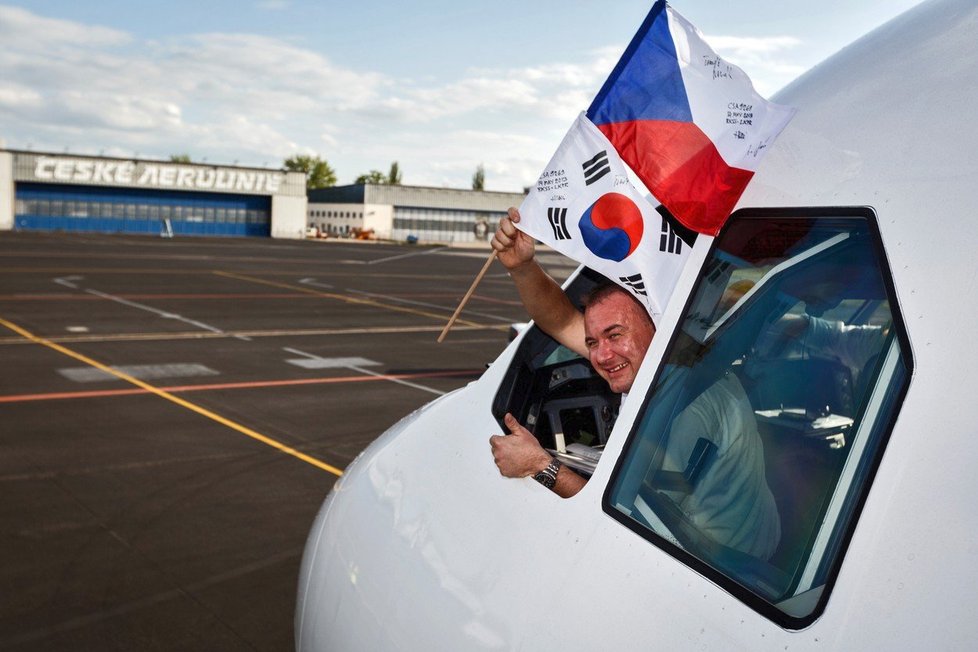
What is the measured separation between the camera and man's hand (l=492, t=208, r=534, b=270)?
3.14 m

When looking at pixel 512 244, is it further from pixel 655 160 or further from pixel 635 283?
pixel 655 160

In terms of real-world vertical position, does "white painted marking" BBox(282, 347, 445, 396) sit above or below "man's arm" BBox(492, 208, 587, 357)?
below

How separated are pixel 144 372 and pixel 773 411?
13.6 meters

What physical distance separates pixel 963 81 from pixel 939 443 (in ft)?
2.47

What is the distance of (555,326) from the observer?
3699mm

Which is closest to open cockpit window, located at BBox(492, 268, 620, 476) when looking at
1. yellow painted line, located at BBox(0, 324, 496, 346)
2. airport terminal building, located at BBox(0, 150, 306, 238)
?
yellow painted line, located at BBox(0, 324, 496, 346)

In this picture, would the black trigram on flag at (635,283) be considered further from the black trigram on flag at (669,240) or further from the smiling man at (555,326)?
the smiling man at (555,326)

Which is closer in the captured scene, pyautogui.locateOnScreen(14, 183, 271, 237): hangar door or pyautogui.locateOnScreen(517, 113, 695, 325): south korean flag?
pyautogui.locateOnScreen(517, 113, 695, 325): south korean flag

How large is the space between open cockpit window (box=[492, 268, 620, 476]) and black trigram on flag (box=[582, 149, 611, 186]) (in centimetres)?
89

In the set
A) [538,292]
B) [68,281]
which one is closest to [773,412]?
[538,292]

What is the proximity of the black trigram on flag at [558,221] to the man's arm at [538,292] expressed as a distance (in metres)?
0.26

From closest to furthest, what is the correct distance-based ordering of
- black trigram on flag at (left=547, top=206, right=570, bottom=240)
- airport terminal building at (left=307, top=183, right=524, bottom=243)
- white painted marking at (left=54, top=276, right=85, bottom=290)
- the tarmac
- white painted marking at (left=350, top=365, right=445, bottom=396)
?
black trigram on flag at (left=547, top=206, right=570, bottom=240) → the tarmac → white painted marking at (left=350, top=365, right=445, bottom=396) → white painted marking at (left=54, top=276, right=85, bottom=290) → airport terminal building at (left=307, top=183, right=524, bottom=243)

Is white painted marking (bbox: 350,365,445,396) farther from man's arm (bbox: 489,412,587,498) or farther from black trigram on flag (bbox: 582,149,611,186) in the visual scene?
black trigram on flag (bbox: 582,149,611,186)

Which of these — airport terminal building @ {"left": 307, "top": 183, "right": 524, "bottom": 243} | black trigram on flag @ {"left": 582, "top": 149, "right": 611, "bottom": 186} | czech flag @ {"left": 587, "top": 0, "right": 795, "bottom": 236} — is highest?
czech flag @ {"left": 587, "top": 0, "right": 795, "bottom": 236}
